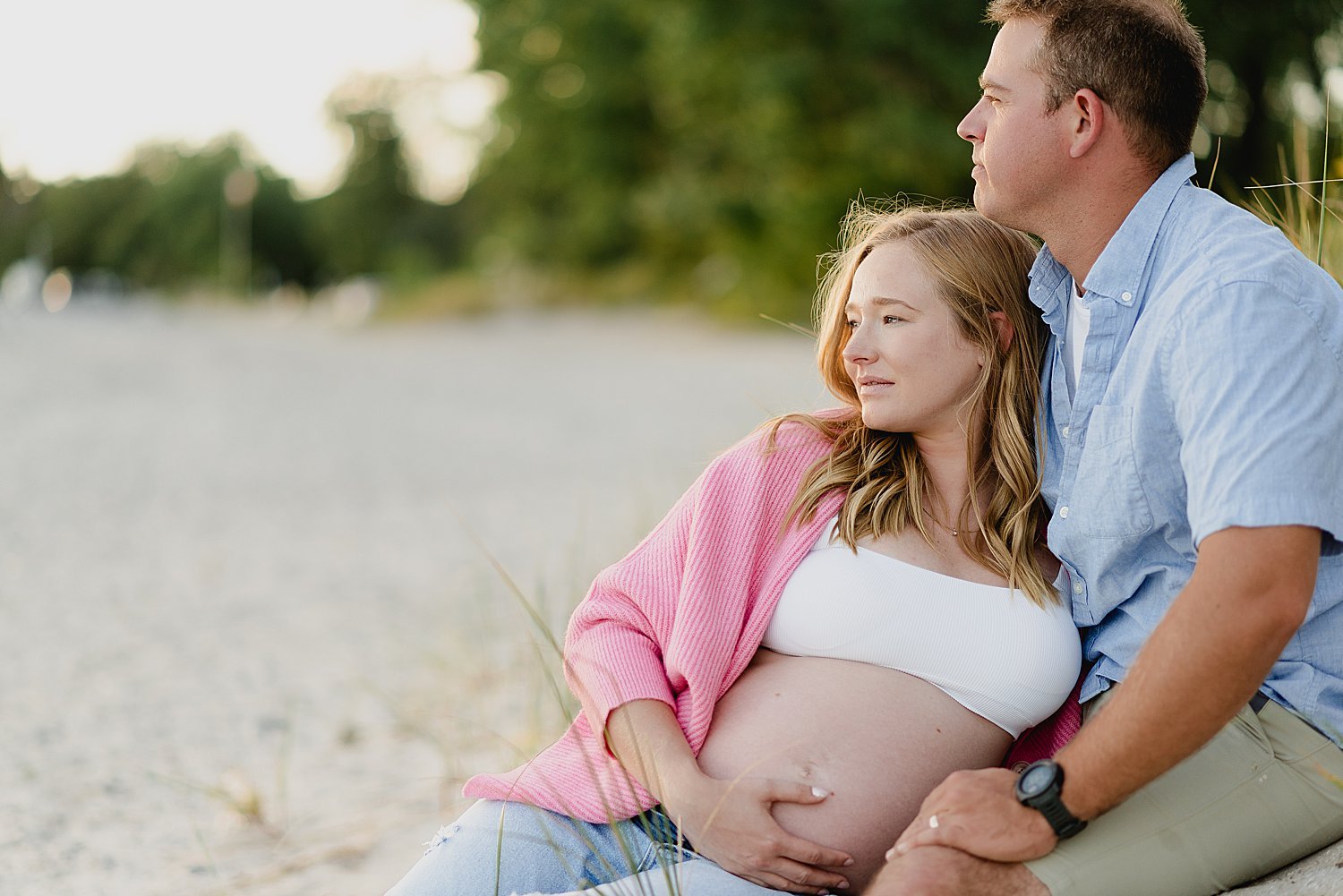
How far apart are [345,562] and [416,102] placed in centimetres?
3144

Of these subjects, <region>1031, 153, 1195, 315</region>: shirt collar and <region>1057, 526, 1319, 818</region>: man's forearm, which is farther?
<region>1031, 153, 1195, 315</region>: shirt collar

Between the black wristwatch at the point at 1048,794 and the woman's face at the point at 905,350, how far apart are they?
701 millimetres

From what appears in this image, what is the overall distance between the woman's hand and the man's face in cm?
107

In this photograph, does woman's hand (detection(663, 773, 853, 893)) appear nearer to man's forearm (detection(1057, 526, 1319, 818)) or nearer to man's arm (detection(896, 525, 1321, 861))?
man's arm (detection(896, 525, 1321, 861))

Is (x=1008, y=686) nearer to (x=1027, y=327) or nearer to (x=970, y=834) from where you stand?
(x=970, y=834)

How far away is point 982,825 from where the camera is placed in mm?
1895

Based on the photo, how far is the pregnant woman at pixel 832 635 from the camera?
212 cm

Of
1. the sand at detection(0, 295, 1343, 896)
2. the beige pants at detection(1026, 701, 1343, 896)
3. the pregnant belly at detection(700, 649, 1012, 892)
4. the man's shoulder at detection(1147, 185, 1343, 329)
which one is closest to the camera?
the man's shoulder at detection(1147, 185, 1343, 329)

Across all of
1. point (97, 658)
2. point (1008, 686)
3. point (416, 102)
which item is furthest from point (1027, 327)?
point (416, 102)

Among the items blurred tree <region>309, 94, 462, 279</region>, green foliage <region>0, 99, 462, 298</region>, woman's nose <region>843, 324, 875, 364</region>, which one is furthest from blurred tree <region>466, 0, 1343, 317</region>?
green foliage <region>0, 99, 462, 298</region>

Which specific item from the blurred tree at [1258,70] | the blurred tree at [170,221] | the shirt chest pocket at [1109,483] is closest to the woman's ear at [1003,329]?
the shirt chest pocket at [1109,483]

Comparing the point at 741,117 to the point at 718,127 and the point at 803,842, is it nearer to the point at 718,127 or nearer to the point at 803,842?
the point at 718,127

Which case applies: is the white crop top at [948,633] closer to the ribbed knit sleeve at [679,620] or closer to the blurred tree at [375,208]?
the ribbed knit sleeve at [679,620]

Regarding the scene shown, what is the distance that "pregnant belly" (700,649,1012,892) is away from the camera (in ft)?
6.94
